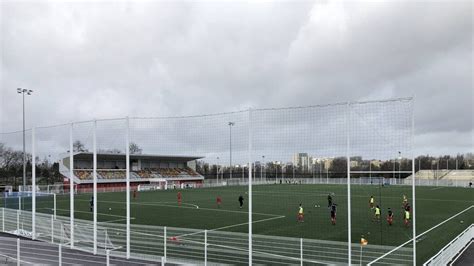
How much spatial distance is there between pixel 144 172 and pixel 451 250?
7001 centimetres

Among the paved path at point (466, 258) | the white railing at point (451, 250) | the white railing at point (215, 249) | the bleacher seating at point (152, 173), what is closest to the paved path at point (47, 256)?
the white railing at point (215, 249)

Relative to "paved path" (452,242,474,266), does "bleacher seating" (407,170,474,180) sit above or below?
below

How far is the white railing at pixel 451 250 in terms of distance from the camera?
42.7ft

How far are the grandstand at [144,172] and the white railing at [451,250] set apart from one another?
174 ft

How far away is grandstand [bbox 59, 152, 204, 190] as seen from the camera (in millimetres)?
68744

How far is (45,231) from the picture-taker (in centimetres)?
2070

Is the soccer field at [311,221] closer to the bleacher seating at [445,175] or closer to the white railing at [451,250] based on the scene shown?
the white railing at [451,250]

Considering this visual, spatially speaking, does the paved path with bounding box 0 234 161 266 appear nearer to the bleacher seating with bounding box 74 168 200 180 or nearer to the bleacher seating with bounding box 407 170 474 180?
the bleacher seating with bounding box 74 168 200 180

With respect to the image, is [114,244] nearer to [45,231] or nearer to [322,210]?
[45,231]

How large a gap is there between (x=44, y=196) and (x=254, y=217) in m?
14.8

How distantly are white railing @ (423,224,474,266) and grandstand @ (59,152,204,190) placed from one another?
174 feet

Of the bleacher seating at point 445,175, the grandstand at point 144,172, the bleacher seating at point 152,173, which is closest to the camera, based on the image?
the grandstand at point 144,172

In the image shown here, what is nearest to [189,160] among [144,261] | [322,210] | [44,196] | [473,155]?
[322,210]

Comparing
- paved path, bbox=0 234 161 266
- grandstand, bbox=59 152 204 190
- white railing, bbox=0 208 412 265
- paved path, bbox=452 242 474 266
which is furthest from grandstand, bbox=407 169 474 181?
paved path, bbox=0 234 161 266
